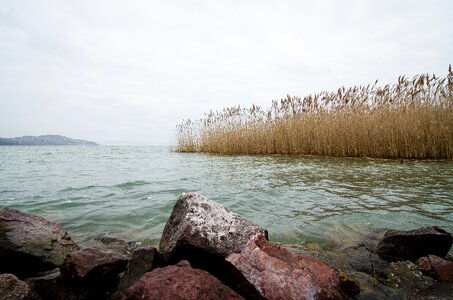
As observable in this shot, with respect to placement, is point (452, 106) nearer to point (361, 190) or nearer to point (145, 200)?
point (361, 190)

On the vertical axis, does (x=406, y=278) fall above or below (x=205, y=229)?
below

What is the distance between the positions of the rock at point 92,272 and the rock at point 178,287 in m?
0.63

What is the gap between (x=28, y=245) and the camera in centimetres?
219

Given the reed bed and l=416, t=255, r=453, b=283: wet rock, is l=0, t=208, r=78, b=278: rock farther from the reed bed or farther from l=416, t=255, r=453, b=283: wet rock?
the reed bed

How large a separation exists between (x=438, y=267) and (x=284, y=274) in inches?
48.5

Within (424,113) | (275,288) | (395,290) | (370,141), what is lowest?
(395,290)

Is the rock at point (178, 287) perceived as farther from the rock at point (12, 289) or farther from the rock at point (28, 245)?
the rock at point (28, 245)

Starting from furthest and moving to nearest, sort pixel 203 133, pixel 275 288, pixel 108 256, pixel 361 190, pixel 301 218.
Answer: pixel 203 133 < pixel 361 190 < pixel 301 218 < pixel 108 256 < pixel 275 288

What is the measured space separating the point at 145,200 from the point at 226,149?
42.0ft

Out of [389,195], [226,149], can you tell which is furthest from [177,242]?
[226,149]

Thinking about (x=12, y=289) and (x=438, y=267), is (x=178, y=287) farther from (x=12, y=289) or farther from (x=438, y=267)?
(x=438, y=267)

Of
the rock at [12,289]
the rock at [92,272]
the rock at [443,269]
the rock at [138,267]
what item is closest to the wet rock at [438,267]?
the rock at [443,269]

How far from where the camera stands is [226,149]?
17.3 metres

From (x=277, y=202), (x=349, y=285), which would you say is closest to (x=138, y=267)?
(x=349, y=285)
